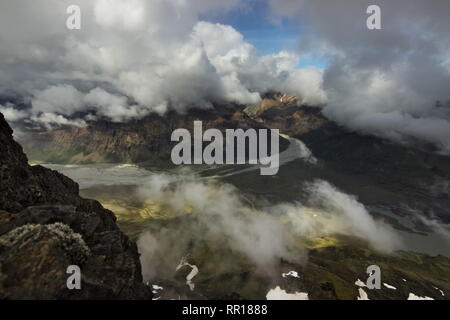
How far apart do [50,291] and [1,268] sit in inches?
213

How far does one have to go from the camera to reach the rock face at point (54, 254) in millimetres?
33938

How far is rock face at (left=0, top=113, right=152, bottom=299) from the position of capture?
111 ft

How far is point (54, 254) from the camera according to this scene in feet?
122

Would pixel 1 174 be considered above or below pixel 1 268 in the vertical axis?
above

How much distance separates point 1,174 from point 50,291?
3846cm
